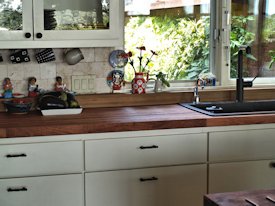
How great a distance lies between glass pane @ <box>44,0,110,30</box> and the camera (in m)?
2.70

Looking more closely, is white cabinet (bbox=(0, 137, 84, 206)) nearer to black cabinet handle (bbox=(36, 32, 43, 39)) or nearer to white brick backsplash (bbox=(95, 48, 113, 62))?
black cabinet handle (bbox=(36, 32, 43, 39))

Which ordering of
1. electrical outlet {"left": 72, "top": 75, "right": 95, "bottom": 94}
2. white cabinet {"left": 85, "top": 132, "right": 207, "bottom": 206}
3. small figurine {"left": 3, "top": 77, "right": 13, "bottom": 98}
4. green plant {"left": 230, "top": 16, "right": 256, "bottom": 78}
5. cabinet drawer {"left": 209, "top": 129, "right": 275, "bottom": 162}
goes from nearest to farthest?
white cabinet {"left": 85, "top": 132, "right": 207, "bottom": 206}
cabinet drawer {"left": 209, "top": 129, "right": 275, "bottom": 162}
small figurine {"left": 3, "top": 77, "right": 13, "bottom": 98}
electrical outlet {"left": 72, "top": 75, "right": 95, "bottom": 94}
green plant {"left": 230, "top": 16, "right": 256, "bottom": 78}

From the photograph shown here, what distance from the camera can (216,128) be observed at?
102 inches

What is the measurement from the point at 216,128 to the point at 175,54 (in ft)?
2.91

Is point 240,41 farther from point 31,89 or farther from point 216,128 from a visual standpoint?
point 31,89

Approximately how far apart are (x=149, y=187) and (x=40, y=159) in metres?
0.61

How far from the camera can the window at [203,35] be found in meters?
3.21

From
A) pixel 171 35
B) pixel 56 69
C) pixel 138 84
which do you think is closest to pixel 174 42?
pixel 171 35

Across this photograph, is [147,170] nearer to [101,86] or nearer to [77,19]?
[101,86]

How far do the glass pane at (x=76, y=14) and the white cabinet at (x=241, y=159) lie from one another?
950 mm

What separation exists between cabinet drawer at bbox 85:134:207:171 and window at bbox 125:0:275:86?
2.71 feet

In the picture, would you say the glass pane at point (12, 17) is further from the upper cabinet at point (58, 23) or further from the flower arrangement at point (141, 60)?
the flower arrangement at point (141, 60)

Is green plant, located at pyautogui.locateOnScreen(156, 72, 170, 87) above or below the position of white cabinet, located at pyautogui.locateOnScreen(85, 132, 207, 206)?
above

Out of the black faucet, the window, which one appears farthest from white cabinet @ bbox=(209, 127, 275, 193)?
the window
